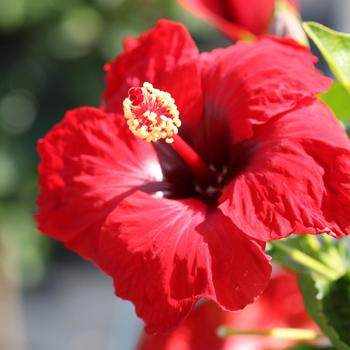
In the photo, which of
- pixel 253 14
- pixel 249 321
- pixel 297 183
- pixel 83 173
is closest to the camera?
→ pixel 297 183

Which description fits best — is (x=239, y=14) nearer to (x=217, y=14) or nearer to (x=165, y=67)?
(x=217, y=14)

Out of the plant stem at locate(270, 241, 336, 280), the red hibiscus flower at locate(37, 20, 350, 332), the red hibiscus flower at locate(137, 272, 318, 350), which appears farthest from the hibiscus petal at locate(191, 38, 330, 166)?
the red hibiscus flower at locate(137, 272, 318, 350)

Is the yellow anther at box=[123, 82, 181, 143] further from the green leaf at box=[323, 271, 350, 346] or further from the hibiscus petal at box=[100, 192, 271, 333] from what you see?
the green leaf at box=[323, 271, 350, 346]

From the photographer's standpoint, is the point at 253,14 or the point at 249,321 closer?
the point at 253,14

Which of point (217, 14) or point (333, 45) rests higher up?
point (333, 45)

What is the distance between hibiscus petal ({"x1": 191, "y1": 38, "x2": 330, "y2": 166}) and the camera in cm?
65

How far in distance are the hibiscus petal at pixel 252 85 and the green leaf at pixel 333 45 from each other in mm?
25

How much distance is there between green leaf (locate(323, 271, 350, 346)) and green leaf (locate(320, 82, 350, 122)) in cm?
16

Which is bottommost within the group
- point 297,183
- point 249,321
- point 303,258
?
point 249,321

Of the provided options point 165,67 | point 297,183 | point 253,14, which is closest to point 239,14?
point 253,14

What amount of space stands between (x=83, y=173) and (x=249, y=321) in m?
0.42

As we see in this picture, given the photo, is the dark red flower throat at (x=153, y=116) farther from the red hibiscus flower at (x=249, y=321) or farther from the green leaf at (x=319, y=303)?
the red hibiscus flower at (x=249, y=321)

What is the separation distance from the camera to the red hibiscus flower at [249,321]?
102 centimetres

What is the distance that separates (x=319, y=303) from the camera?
2.22ft
